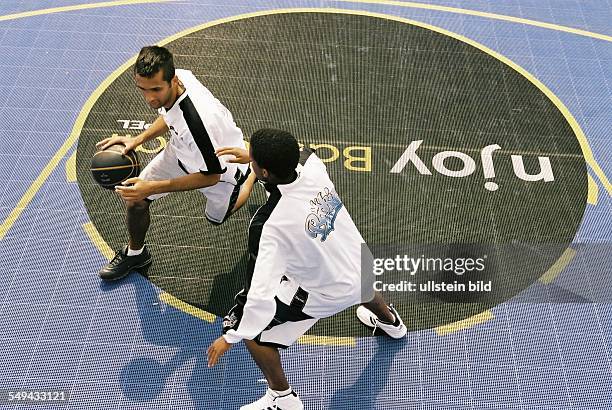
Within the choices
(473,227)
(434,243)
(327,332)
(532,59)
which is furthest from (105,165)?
(532,59)

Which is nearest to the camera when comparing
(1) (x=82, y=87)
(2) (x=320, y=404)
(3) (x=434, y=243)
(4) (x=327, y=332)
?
(2) (x=320, y=404)

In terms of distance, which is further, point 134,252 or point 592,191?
point 592,191

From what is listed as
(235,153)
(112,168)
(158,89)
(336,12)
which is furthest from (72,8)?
(235,153)

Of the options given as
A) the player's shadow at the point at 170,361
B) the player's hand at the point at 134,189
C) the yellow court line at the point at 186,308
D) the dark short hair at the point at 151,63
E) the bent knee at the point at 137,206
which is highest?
the dark short hair at the point at 151,63

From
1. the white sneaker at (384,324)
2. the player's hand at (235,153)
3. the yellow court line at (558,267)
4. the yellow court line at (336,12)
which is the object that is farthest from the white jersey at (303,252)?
the yellow court line at (558,267)

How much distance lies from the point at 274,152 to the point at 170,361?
7.06 feet

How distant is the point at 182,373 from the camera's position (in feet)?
16.5

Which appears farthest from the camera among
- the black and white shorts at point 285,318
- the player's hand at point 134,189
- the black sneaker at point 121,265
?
the black sneaker at point 121,265

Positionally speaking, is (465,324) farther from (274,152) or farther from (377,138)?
(274,152)

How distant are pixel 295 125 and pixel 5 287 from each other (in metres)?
3.23

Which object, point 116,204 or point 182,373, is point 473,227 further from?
point 116,204

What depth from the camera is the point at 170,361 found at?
5113 mm

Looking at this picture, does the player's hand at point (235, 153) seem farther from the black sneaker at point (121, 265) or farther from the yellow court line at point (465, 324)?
the yellow court line at point (465, 324)

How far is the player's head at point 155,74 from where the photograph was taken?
14.6 ft
